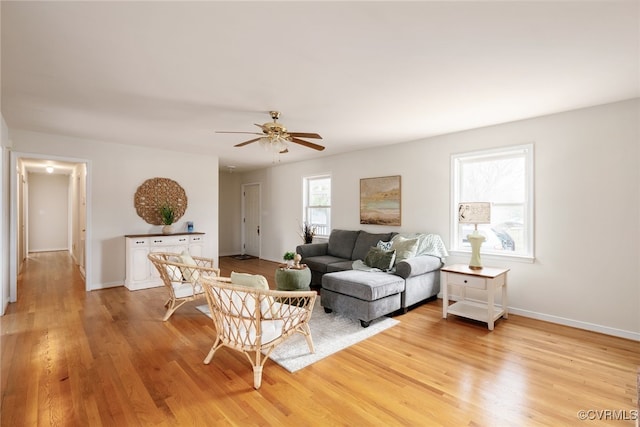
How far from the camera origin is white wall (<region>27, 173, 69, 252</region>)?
8930 mm

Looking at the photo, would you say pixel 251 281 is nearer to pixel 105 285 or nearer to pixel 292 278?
pixel 292 278

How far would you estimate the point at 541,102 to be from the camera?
3158 millimetres

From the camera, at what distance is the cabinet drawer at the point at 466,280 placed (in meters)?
3.40

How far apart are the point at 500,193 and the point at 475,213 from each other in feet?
2.30

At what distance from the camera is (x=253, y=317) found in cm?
227

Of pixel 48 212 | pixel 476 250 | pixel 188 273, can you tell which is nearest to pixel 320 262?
pixel 188 273

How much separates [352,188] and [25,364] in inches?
191

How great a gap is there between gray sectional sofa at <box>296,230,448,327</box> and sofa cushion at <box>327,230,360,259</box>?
0.04 m

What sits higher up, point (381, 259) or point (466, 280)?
point (381, 259)

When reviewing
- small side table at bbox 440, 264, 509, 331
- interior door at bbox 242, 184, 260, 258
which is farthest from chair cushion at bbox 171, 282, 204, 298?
interior door at bbox 242, 184, 260, 258

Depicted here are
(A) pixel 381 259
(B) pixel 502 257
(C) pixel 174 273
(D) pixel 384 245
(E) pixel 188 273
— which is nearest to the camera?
(C) pixel 174 273

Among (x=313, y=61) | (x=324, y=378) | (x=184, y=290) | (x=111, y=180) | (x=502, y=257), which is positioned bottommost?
(x=324, y=378)

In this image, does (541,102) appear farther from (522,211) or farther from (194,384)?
(194,384)

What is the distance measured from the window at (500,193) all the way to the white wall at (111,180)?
16.2 feet
